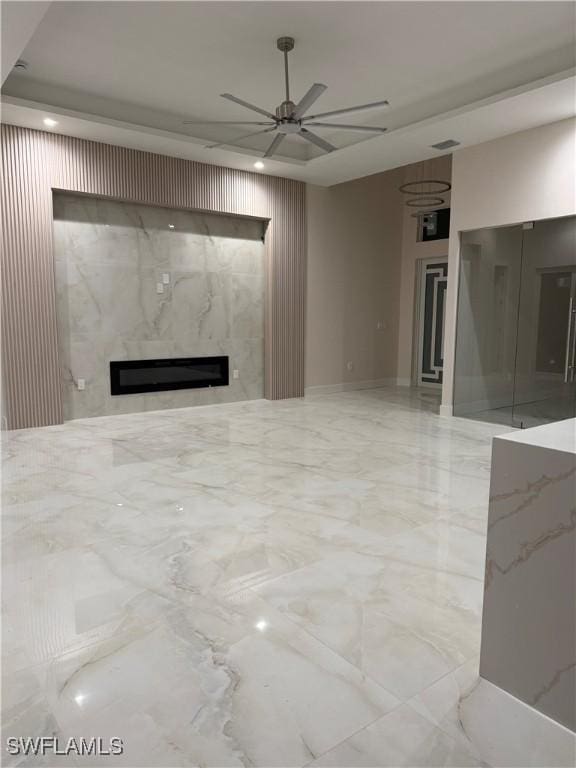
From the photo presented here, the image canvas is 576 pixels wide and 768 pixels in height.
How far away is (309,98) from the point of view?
3.90 metres

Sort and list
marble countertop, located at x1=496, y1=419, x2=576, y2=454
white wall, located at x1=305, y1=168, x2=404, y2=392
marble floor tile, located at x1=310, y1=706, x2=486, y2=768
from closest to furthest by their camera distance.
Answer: marble floor tile, located at x1=310, y1=706, x2=486, y2=768 < marble countertop, located at x1=496, y1=419, x2=576, y2=454 < white wall, located at x1=305, y1=168, x2=404, y2=392

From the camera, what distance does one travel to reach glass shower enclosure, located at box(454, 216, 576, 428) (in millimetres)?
5477

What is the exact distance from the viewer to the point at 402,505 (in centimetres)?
347

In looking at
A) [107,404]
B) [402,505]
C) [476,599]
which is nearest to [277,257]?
[107,404]

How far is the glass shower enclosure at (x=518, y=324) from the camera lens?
5.48 metres

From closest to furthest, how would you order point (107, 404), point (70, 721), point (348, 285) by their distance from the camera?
point (70, 721) → point (107, 404) → point (348, 285)

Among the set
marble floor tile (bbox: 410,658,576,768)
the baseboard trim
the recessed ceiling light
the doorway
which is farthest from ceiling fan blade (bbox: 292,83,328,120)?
the doorway

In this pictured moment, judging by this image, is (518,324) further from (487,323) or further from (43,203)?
(43,203)

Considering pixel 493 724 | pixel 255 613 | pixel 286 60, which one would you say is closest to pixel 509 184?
pixel 286 60

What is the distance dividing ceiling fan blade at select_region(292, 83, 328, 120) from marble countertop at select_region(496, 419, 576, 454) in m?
2.94

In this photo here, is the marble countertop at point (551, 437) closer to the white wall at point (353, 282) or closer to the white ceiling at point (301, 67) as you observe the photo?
the white ceiling at point (301, 67)

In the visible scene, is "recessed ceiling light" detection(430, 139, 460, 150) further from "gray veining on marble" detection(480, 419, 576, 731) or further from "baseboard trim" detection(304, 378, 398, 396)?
"gray veining on marble" detection(480, 419, 576, 731)

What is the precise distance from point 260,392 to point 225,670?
5.92m

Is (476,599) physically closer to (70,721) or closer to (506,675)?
(506,675)
